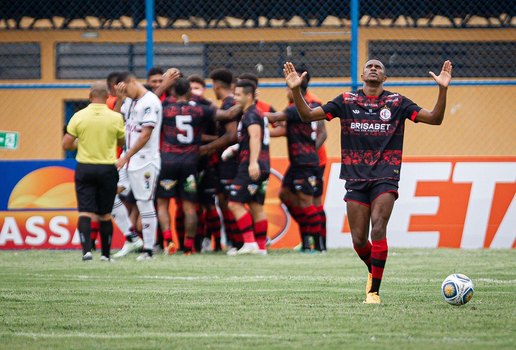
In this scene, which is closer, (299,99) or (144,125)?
(299,99)

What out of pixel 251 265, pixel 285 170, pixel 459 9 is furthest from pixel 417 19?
pixel 251 265

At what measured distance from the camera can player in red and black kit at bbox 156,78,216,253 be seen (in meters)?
13.8

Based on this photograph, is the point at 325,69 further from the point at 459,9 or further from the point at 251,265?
the point at 251,265

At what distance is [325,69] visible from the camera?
883 inches

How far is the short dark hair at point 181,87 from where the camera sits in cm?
1379

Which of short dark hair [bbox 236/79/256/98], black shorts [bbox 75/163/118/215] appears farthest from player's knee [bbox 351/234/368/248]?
short dark hair [bbox 236/79/256/98]

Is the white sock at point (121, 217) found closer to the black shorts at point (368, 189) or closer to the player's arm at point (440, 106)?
the black shorts at point (368, 189)

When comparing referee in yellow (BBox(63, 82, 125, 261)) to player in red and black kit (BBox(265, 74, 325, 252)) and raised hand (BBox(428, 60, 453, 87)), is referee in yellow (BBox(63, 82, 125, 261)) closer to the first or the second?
player in red and black kit (BBox(265, 74, 325, 252))

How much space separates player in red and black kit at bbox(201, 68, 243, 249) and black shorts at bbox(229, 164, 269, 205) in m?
0.52

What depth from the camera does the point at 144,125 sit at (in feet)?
42.3

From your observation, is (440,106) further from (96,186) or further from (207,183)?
(207,183)

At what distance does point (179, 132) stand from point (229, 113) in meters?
0.68

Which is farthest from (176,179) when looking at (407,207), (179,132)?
(407,207)

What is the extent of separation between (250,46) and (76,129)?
11.2 metres
